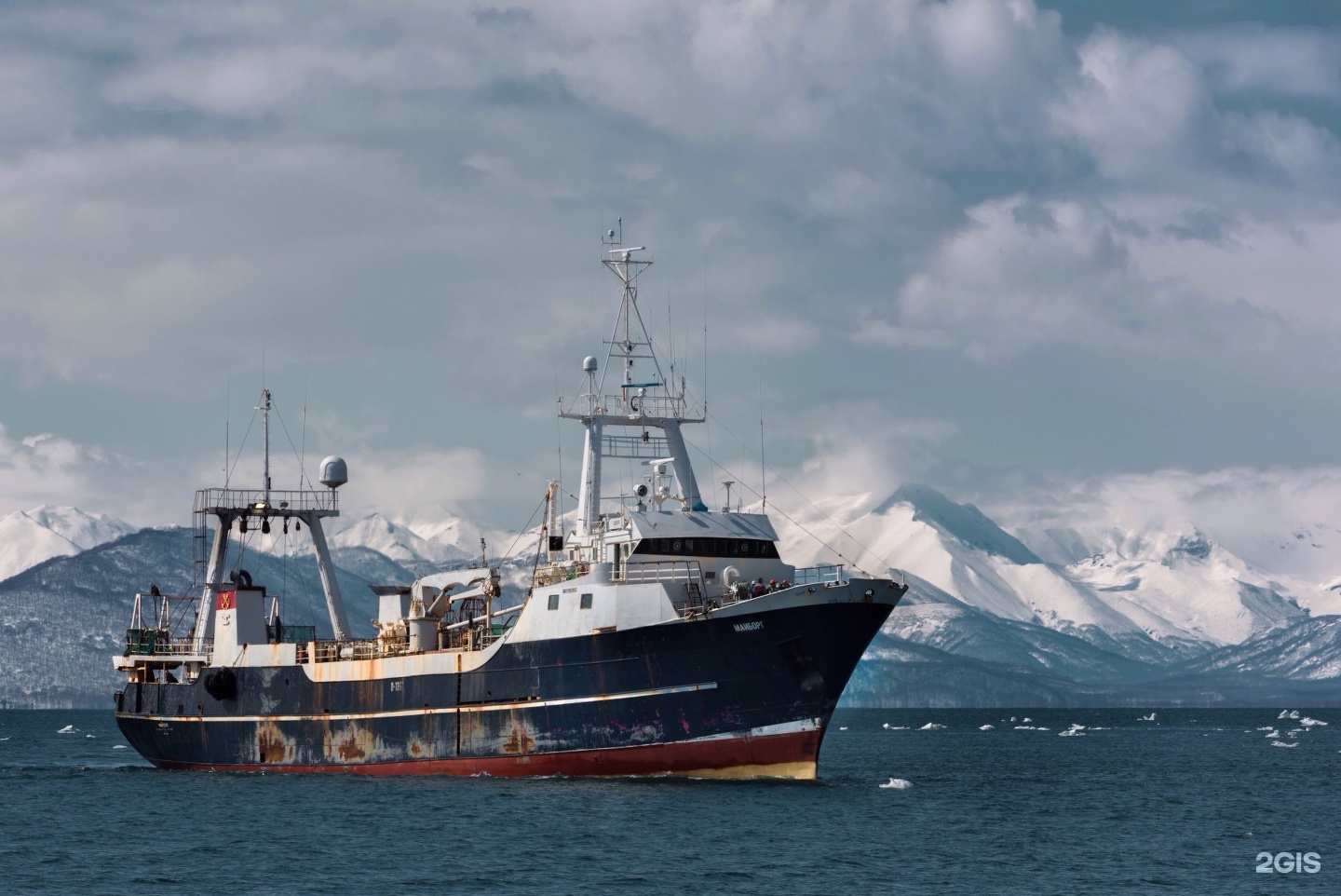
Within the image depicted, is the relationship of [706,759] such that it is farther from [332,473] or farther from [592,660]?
[332,473]

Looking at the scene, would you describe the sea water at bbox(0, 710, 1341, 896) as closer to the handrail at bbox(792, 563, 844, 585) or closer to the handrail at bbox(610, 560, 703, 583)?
the handrail at bbox(610, 560, 703, 583)

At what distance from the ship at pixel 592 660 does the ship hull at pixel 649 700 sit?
0.07 metres

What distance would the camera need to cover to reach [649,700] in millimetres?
58594

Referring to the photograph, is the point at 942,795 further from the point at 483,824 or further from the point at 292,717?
the point at 292,717

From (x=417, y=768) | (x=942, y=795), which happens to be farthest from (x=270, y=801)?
(x=942, y=795)

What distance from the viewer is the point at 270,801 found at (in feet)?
200

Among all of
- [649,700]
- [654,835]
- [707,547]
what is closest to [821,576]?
[707,547]

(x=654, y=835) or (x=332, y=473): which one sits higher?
(x=332, y=473)

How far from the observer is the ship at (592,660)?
2299 inches

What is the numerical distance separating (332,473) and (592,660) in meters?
24.1

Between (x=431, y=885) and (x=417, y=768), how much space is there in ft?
70.5

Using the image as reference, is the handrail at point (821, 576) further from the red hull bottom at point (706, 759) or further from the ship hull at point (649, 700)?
the red hull bottom at point (706, 759)

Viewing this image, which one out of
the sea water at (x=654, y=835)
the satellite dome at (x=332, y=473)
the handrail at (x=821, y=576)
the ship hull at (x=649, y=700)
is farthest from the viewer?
the satellite dome at (x=332, y=473)

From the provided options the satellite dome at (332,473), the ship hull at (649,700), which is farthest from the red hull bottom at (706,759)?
the satellite dome at (332,473)
